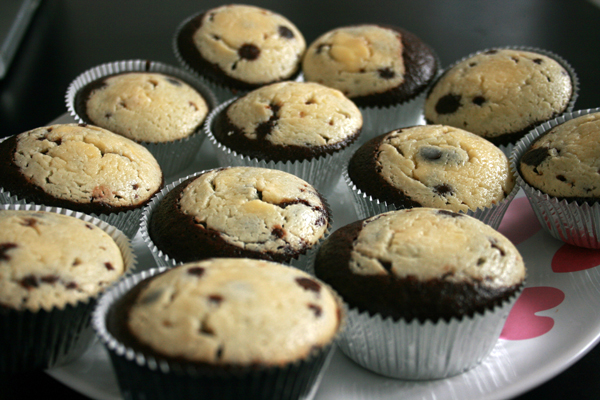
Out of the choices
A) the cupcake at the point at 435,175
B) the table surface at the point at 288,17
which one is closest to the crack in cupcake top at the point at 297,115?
the cupcake at the point at 435,175

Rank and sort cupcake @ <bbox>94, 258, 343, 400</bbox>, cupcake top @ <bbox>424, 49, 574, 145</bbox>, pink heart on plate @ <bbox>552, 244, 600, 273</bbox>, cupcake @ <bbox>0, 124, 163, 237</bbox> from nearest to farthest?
cupcake @ <bbox>94, 258, 343, 400</bbox>
cupcake @ <bbox>0, 124, 163, 237</bbox>
pink heart on plate @ <bbox>552, 244, 600, 273</bbox>
cupcake top @ <bbox>424, 49, 574, 145</bbox>

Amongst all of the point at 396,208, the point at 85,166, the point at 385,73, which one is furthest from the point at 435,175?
the point at 85,166

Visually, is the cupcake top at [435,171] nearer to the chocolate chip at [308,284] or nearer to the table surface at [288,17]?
the chocolate chip at [308,284]

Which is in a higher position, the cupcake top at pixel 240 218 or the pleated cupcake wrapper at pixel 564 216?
the pleated cupcake wrapper at pixel 564 216

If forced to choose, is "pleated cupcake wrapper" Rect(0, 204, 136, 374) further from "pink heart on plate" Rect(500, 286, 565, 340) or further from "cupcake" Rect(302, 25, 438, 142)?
"cupcake" Rect(302, 25, 438, 142)

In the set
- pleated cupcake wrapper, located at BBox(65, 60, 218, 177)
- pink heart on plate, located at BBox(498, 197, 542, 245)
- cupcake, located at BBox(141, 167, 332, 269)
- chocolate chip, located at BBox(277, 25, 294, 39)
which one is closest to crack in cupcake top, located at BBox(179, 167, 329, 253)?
cupcake, located at BBox(141, 167, 332, 269)

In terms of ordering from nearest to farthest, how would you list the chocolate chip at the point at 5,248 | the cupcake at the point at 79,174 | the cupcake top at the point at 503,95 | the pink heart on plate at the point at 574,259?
1. the chocolate chip at the point at 5,248
2. the cupcake at the point at 79,174
3. the pink heart on plate at the point at 574,259
4. the cupcake top at the point at 503,95
